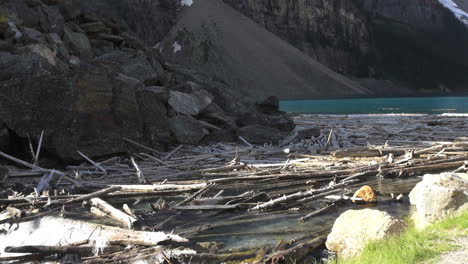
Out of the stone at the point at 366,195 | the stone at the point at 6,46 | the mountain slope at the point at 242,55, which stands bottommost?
the stone at the point at 366,195

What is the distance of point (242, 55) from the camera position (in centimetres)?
12494

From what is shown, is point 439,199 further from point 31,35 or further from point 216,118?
point 31,35

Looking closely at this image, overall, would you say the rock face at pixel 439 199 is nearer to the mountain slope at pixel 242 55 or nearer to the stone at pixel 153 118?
the stone at pixel 153 118

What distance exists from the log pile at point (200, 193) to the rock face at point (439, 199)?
188 centimetres

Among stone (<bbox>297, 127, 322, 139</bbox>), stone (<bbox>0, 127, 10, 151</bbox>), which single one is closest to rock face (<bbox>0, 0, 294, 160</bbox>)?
stone (<bbox>0, 127, 10, 151</bbox>)

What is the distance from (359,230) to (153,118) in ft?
38.6

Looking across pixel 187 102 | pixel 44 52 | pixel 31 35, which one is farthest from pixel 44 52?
pixel 187 102

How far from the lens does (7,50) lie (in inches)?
656

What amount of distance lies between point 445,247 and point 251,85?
A: 350ft

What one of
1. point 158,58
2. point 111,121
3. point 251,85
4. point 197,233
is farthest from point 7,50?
point 251,85

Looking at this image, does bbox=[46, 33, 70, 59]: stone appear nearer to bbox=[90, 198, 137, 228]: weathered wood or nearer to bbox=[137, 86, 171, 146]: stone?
bbox=[137, 86, 171, 146]: stone

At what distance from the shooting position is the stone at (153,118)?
56.3 ft

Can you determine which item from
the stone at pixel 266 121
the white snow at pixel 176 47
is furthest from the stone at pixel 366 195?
the white snow at pixel 176 47

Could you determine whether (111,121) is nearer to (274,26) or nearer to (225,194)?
(225,194)
